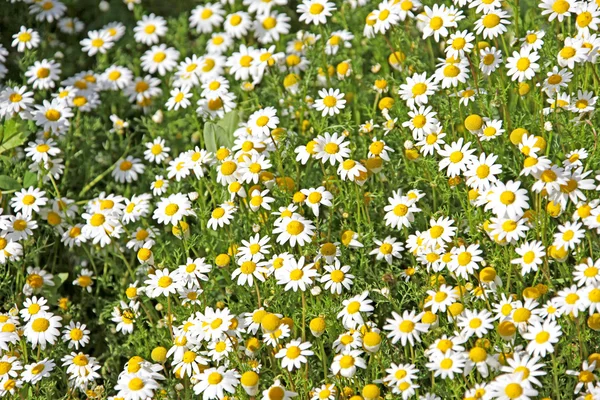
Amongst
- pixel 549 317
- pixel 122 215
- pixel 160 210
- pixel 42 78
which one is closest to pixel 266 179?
pixel 160 210

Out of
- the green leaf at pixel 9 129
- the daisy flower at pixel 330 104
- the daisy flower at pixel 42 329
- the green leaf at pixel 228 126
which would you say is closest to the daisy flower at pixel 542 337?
the daisy flower at pixel 330 104

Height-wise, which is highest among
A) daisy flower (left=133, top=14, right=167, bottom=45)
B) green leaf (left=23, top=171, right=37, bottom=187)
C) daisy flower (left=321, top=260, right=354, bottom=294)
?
daisy flower (left=133, top=14, right=167, bottom=45)

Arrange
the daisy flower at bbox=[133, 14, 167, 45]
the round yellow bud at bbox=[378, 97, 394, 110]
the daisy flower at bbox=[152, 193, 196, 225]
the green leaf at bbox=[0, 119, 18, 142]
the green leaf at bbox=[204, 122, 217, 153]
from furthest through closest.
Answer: the daisy flower at bbox=[133, 14, 167, 45]
the green leaf at bbox=[0, 119, 18, 142]
the green leaf at bbox=[204, 122, 217, 153]
the round yellow bud at bbox=[378, 97, 394, 110]
the daisy flower at bbox=[152, 193, 196, 225]

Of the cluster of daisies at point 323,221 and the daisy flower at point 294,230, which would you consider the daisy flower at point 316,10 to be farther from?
the daisy flower at point 294,230

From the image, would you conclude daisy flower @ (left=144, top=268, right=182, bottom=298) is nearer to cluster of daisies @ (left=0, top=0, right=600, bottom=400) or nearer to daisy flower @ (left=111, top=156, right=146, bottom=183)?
cluster of daisies @ (left=0, top=0, right=600, bottom=400)

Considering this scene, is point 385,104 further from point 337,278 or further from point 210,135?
point 337,278

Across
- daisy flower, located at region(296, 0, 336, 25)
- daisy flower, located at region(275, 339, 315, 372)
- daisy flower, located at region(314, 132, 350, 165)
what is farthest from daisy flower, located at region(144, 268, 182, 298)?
daisy flower, located at region(296, 0, 336, 25)
